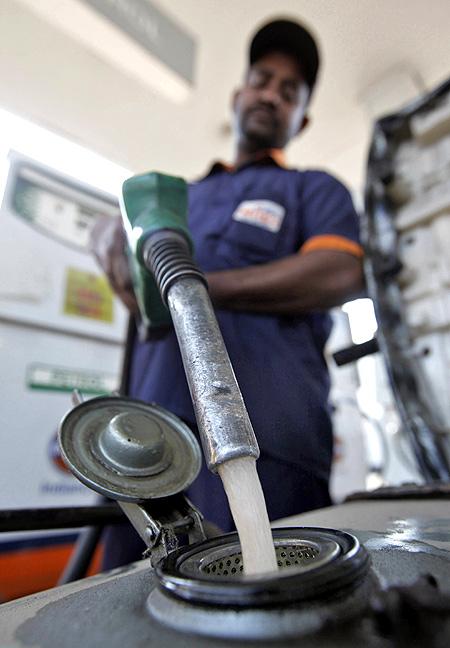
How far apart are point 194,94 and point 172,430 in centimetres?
208

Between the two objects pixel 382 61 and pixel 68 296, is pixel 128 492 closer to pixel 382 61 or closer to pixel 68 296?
pixel 68 296

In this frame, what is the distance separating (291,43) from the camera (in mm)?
1259

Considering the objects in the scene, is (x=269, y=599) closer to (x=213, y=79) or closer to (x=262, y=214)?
(x=262, y=214)

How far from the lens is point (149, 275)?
2.07 feet

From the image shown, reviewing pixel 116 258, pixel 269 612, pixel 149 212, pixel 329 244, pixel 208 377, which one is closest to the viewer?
pixel 269 612

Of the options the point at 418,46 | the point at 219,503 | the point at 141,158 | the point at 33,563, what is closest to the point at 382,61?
the point at 418,46

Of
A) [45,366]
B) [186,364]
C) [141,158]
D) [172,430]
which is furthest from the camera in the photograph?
[141,158]

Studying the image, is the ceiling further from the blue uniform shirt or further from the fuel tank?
the fuel tank

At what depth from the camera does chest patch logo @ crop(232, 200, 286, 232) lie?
3.16 ft

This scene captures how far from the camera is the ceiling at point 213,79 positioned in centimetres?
181

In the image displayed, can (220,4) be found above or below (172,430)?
above

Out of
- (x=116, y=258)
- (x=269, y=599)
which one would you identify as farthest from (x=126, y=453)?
(x=116, y=258)

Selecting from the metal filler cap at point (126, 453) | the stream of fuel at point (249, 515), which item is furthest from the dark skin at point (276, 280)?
the stream of fuel at point (249, 515)

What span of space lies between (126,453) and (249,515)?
0.16m
